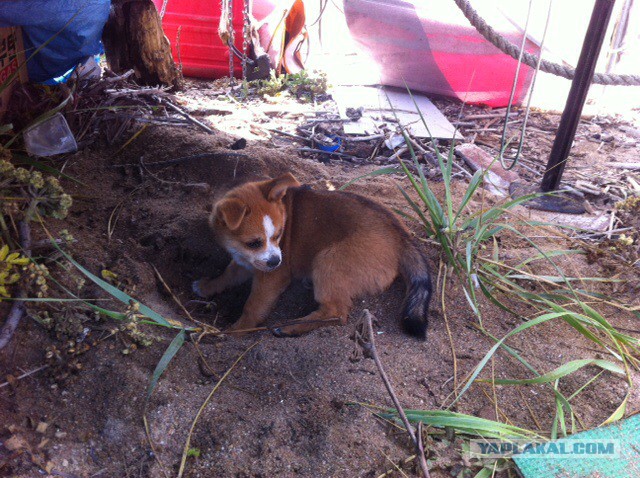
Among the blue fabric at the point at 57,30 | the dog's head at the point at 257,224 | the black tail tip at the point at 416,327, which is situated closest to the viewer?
the black tail tip at the point at 416,327

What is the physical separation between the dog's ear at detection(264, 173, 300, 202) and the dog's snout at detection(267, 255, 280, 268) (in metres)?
0.38

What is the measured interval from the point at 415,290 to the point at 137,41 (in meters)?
3.92

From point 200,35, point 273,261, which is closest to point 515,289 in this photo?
point 273,261

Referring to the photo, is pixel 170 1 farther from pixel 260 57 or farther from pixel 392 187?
pixel 392 187

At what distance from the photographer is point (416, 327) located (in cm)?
275

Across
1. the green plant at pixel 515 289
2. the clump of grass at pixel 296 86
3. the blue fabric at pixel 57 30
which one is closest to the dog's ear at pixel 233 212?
the green plant at pixel 515 289

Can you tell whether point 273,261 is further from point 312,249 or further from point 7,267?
point 7,267

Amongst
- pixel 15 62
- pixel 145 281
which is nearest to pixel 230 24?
pixel 15 62

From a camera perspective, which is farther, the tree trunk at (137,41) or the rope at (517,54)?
the tree trunk at (137,41)

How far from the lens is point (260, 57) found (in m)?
6.99

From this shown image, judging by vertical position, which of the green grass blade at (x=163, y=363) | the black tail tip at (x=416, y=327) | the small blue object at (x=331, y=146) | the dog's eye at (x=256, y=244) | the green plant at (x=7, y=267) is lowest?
the small blue object at (x=331, y=146)

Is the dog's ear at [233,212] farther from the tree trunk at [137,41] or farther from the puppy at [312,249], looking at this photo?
the tree trunk at [137,41]

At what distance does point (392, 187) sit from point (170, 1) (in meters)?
4.61

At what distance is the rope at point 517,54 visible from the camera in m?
4.16
